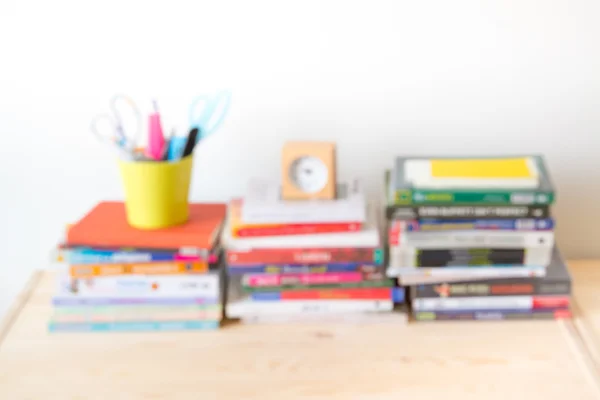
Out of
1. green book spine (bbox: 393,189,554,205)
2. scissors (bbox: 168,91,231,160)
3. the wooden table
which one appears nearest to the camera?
the wooden table

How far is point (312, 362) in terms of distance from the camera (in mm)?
994

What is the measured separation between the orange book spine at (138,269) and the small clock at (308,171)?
0.17m

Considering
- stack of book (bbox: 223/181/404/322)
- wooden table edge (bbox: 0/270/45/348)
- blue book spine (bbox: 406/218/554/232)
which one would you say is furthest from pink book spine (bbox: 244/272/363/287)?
wooden table edge (bbox: 0/270/45/348)

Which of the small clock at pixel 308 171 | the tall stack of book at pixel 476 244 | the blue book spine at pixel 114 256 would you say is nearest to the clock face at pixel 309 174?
the small clock at pixel 308 171

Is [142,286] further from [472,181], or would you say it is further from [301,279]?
[472,181]

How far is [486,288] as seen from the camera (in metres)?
1.08

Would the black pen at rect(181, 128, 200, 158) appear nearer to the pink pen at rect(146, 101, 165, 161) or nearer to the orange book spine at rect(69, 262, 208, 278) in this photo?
the pink pen at rect(146, 101, 165, 161)

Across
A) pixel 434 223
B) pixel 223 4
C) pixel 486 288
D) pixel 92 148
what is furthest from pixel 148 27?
pixel 486 288

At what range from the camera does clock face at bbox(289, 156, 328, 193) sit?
111 cm

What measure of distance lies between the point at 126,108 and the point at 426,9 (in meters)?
0.51

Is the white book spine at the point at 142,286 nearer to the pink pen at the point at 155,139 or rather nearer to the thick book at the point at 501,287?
the pink pen at the point at 155,139

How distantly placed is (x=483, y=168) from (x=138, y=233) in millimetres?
496

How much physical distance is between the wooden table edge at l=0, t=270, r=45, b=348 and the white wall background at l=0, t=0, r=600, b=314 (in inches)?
6.4

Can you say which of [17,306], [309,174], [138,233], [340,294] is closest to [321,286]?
[340,294]
